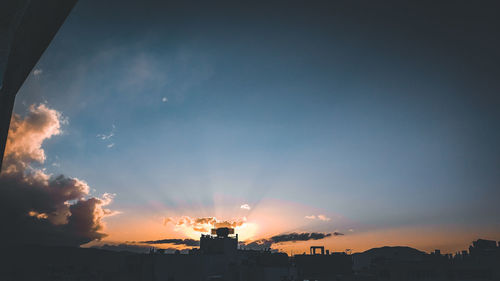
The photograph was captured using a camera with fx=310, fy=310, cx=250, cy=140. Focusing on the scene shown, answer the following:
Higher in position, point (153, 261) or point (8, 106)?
point (8, 106)

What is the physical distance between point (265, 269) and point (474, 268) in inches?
Answer: 1332

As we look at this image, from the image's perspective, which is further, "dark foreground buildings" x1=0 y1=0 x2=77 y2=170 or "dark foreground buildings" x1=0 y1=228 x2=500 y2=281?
"dark foreground buildings" x1=0 y1=228 x2=500 y2=281

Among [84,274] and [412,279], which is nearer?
[412,279]

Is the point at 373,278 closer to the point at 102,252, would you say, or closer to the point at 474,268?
the point at 474,268

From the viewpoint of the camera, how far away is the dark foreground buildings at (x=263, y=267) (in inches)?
1855

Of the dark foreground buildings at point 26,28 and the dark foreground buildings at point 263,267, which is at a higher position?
the dark foreground buildings at point 26,28

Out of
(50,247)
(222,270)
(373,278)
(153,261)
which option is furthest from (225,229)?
(50,247)

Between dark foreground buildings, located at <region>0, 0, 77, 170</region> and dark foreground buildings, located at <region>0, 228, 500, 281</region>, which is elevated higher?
dark foreground buildings, located at <region>0, 0, 77, 170</region>

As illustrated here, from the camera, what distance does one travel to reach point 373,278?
5206cm

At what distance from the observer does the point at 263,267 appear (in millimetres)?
60594

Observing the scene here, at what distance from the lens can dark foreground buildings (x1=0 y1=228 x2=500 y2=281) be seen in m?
47.1

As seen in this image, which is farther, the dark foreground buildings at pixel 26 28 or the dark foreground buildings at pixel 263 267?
the dark foreground buildings at pixel 263 267

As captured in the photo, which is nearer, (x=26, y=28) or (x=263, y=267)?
(x=26, y=28)

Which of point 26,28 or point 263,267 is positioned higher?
point 26,28
